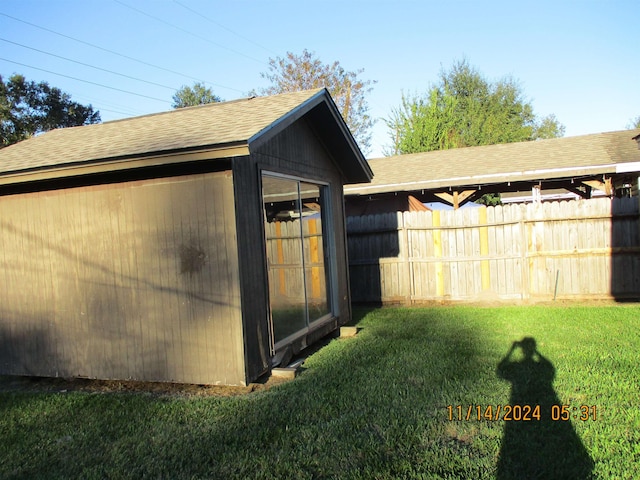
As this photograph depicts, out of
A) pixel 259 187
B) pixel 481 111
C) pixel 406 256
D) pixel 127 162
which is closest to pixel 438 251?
pixel 406 256

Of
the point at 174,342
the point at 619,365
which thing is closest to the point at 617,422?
the point at 619,365

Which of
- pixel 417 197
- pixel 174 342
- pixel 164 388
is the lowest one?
pixel 164 388

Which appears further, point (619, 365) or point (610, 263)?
point (610, 263)

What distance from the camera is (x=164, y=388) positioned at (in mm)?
5586

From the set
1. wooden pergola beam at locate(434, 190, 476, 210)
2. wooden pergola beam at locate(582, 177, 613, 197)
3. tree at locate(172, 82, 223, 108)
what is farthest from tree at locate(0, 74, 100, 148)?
wooden pergola beam at locate(582, 177, 613, 197)

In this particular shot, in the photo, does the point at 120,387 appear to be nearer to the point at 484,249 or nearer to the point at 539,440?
the point at 539,440

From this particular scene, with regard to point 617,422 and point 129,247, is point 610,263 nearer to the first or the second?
point 617,422

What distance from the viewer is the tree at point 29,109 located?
1135 inches

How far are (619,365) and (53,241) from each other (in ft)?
21.7

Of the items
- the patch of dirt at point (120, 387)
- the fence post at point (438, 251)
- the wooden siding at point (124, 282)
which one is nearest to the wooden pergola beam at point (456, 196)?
the fence post at point (438, 251)

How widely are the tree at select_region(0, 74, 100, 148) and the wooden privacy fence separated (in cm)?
2639

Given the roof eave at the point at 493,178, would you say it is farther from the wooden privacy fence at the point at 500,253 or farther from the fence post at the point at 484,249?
the fence post at the point at 484,249
